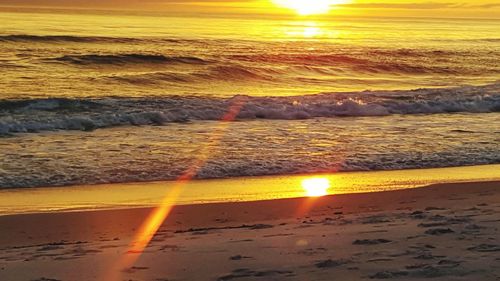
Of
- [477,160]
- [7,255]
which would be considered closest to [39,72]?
[477,160]

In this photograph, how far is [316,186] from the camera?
9.72 m

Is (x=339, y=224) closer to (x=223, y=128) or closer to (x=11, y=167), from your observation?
(x=11, y=167)

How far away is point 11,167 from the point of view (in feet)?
33.1

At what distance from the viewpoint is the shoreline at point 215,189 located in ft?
27.3

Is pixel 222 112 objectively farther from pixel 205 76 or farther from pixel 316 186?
pixel 205 76

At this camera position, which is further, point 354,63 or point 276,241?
point 354,63

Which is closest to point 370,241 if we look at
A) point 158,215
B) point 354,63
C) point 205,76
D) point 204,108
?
point 158,215

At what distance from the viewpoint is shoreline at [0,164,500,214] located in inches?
328

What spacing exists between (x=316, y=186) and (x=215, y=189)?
1378 millimetres

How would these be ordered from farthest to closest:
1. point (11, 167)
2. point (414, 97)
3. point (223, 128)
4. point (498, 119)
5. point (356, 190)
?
point (414, 97), point (498, 119), point (223, 128), point (11, 167), point (356, 190)

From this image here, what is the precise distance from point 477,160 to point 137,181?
552 centimetres

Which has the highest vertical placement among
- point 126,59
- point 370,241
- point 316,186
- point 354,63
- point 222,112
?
point 354,63

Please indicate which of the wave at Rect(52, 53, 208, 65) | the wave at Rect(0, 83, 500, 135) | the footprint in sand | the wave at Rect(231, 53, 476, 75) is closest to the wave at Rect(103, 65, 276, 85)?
the wave at Rect(52, 53, 208, 65)

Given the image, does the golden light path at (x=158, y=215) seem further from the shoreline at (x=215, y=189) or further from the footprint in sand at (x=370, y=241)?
the footprint in sand at (x=370, y=241)
